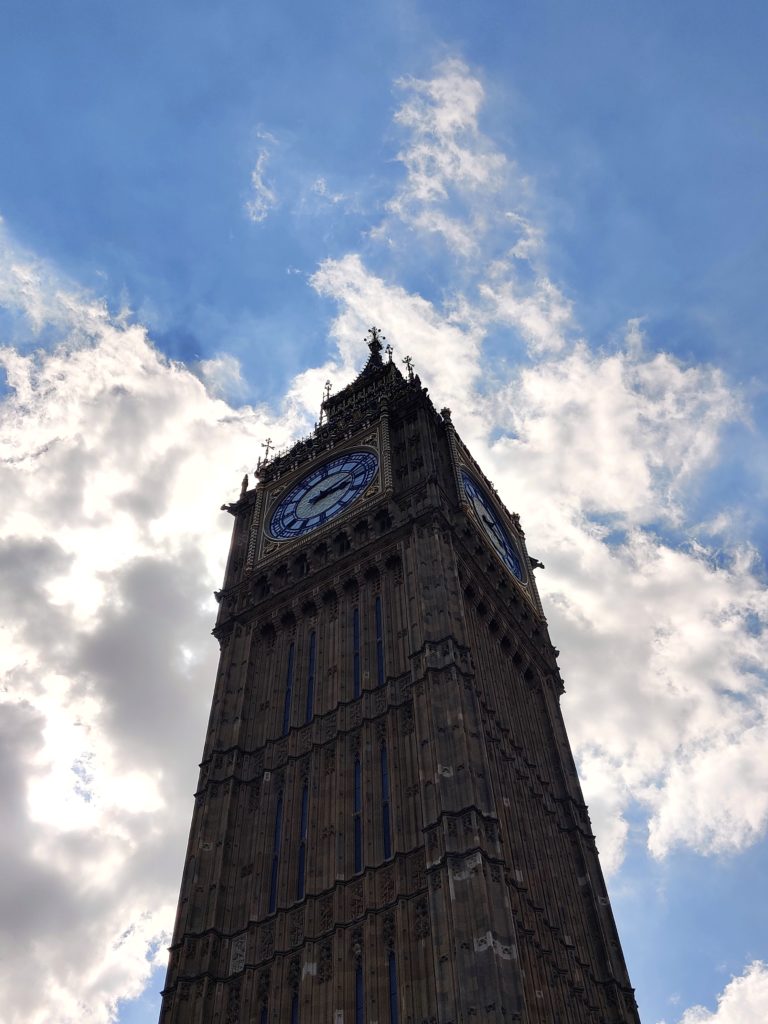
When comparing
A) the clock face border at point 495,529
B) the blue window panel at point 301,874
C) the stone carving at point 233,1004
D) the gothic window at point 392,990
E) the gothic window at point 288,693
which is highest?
the clock face border at point 495,529

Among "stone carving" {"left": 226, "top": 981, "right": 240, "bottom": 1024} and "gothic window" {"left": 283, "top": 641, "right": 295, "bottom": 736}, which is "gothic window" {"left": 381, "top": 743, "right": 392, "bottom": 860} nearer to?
"gothic window" {"left": 283, "top": 641, "right": 295, "bottom": 736}

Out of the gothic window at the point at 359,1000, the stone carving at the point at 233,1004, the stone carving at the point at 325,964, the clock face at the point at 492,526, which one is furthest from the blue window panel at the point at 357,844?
the clock face at the point at 492,526

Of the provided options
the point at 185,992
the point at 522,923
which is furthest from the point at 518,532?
the point at 185,992

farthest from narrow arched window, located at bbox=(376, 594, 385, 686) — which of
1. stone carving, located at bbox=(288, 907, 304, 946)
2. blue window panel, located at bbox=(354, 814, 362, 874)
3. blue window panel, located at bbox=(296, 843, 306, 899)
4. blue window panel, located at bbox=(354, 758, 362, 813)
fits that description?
stone carving, located at bbox=(288, 907, 304, 946)

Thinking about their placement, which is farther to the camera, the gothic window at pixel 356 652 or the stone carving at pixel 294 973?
the gothic window at pixel 356 652

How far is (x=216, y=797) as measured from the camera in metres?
42.2

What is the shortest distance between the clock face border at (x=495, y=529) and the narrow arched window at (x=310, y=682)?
1114 cm

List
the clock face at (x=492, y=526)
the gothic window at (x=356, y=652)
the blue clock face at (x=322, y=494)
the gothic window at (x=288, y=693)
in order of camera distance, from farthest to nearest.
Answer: the clock face at (x=492, y=526) → the blue clock face at (x=322, y=494) → the gothic window at (x=288, y=693) → the gothic window at (x=356, y=652)

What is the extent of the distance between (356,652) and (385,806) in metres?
9.13

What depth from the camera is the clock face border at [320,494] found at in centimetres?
5478

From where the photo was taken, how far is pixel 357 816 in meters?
38.1

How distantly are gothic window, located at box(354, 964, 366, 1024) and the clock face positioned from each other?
Result: 26032 millimetres

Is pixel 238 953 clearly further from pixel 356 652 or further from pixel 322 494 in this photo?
pixel 322 494

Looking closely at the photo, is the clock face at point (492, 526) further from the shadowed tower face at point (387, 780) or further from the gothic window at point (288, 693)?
the gothic window at point (288, 693)
